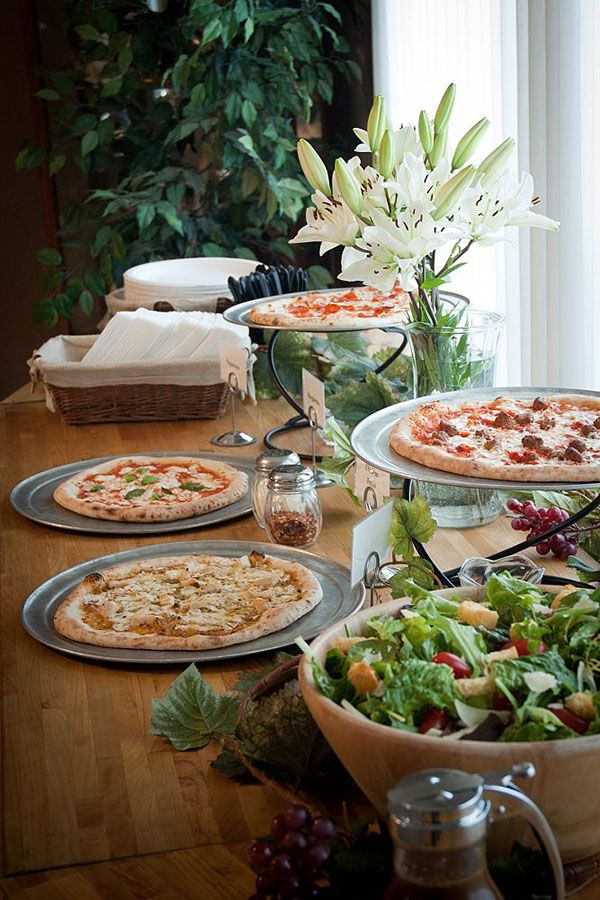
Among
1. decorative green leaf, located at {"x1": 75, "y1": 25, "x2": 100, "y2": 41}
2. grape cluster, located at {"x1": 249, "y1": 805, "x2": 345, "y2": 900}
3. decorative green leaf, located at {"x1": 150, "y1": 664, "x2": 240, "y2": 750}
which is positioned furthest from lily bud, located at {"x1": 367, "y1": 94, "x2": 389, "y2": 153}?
decorative green leaf, located at {"x1": 75, "y1": 25, "x2": 100, "y2": 41}

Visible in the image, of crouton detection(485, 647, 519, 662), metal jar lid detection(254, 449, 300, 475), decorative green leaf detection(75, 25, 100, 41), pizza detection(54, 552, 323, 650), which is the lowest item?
pizza detection(54, 552, 323, 650)

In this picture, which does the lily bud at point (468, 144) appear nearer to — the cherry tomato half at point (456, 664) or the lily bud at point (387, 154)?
the lily bud at point (387, 154)

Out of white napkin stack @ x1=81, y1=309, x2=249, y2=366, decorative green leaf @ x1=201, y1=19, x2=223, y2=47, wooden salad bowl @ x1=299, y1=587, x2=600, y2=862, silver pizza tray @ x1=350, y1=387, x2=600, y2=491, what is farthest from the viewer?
decorative green leaf @ x1=201, y1=19, x2=223, y2=47

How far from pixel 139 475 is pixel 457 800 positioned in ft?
5.37

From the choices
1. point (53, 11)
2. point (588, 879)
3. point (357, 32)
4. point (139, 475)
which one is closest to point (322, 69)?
point (357, 32)

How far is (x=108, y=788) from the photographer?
Result: 1203 millimetres

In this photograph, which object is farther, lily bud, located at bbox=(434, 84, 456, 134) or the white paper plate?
the white paper plate

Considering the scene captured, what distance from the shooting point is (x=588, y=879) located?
92 cm

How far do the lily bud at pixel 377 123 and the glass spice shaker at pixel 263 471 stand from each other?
1.75 ft

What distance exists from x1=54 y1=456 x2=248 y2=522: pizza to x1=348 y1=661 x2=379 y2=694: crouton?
44.1 inches

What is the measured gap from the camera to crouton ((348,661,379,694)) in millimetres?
912

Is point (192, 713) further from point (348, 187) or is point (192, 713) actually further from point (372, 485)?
point (348, 187)

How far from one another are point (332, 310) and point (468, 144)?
2.48 feet

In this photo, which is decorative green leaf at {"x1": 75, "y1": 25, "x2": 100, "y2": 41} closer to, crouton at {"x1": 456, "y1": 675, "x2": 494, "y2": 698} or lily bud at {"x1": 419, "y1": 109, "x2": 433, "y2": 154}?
lily bud at {"x1": 419, "y1": 109, "x2": 433, "y2": 154}
